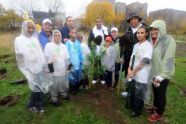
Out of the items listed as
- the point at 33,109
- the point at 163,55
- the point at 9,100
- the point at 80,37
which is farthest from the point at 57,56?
the point at 163,55

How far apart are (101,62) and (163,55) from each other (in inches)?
87.2

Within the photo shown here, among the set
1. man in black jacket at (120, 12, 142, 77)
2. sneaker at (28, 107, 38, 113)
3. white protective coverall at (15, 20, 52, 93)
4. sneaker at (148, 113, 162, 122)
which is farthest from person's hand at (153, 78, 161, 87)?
sneaker at (28, 107, 38, 113)

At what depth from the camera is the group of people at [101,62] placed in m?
5.36

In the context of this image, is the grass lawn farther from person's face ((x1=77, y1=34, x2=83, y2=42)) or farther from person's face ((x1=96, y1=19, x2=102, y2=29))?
person's face ((x1=96, y1=19, x2=102, y2=29))

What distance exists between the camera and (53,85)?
620 cm

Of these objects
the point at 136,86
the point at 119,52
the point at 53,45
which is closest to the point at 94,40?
the point at 119,52

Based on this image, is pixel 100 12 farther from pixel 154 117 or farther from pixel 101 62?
pixel 154 117

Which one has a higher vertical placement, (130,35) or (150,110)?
(130,35)

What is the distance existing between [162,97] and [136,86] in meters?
0.58

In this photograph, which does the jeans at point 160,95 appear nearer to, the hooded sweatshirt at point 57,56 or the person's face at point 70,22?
the hooded sweatshirt at point 57,56

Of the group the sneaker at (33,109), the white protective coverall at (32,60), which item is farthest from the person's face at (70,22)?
the sneaker at (33,109)

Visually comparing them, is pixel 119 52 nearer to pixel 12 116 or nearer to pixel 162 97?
pixel 162 97

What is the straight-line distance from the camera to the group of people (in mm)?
5363

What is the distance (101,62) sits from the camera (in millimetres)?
7168
